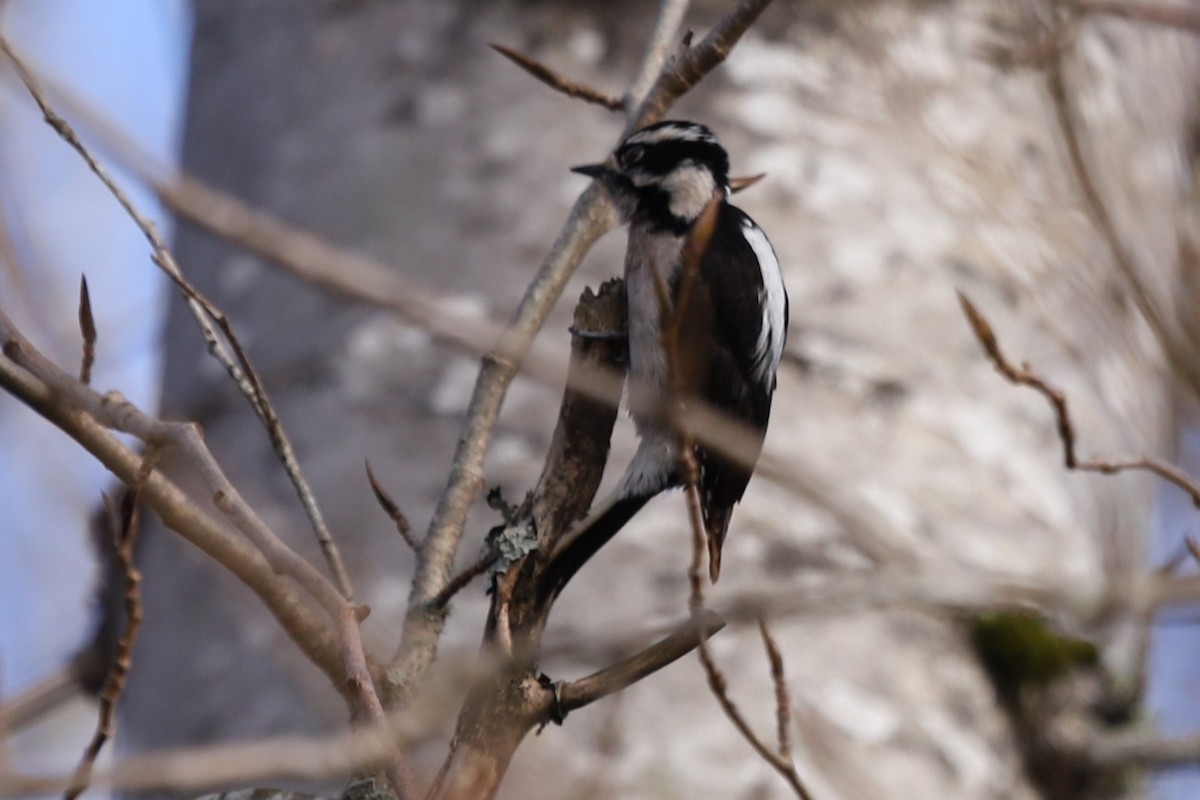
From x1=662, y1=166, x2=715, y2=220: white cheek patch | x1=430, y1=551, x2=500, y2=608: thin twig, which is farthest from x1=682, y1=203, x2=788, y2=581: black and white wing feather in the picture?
x1=430, y1=551, x2=500, y2=608: thin twig

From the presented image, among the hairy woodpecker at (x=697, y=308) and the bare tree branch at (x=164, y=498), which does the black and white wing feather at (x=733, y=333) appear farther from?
the bare tree branch at (x=164, y=498)

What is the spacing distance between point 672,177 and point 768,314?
1.19ft

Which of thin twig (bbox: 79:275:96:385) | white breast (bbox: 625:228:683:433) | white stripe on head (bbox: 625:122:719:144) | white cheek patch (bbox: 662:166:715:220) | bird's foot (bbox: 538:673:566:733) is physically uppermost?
white stripe on head (bbox: 625:122:719:144)

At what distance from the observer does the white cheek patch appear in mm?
2533

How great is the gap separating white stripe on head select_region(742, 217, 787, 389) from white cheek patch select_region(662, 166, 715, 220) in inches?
4.4

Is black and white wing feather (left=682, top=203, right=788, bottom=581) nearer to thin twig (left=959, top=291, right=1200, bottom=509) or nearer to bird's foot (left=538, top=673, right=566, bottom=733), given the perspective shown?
thin twig (left=959, top=291, right=1200, bottom=509)

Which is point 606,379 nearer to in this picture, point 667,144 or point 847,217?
point 667,144

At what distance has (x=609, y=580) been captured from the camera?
2846 millimetres

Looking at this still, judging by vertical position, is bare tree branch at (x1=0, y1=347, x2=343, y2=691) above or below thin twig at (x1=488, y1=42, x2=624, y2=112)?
Result: below

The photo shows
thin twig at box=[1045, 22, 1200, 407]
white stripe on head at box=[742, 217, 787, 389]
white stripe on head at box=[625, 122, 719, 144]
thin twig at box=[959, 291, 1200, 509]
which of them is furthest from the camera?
white stripe on head at box=[625, 122, 719, 144]

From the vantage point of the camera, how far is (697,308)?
2.35 meters

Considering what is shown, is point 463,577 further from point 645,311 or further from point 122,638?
point 645,311

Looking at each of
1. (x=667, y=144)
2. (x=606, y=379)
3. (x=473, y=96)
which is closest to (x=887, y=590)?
(x=606, y=379)

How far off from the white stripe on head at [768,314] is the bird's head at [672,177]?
0.13 meters
